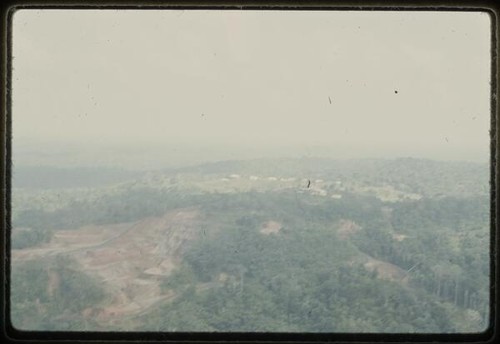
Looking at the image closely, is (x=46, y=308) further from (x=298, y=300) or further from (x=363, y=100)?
(x=363, y=100)

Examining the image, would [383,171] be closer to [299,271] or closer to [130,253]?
[299,271]

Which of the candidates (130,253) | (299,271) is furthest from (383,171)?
(130,253)

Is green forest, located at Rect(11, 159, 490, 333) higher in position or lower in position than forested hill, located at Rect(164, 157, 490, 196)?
lower

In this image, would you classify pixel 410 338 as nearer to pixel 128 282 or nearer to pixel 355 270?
pixel 355 270

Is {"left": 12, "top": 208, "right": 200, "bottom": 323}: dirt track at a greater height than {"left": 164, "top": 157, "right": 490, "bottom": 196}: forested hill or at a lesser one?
lesser

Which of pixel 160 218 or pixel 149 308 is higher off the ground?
pixel 160 218

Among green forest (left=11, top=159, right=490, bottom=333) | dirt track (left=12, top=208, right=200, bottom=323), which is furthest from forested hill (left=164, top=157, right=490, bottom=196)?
dirt track (left=12, top=208, right=200, bottom=323)

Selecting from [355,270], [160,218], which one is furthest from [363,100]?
[160,218]

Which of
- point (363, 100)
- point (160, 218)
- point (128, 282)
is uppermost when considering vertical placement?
point (363, 100)

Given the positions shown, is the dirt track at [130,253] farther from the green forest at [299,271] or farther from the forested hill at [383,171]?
the forested hill at [383,171]

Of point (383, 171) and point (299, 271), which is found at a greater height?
point (383, 171)

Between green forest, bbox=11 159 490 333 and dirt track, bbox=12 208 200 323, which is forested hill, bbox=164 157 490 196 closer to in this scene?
green forest, bbox=11 159 490 333
